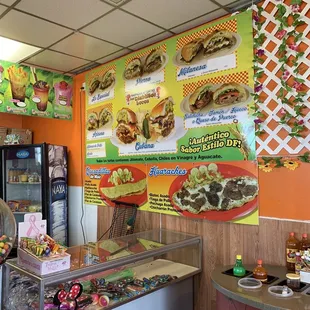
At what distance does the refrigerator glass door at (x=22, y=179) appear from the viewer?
432 centimetres

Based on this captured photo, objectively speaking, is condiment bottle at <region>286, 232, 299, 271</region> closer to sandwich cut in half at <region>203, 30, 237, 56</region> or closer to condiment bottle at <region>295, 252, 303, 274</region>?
condiment bottle at <region>295, 252, 303, 274</region>

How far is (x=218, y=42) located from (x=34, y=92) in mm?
2431

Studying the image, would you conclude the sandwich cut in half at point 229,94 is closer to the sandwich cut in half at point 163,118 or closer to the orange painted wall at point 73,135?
the sandwich cut in half at point 163,118

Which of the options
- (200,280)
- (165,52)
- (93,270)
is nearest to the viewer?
(93,270)

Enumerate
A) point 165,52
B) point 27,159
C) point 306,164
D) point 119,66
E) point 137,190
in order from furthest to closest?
point 27,159, point 119,66, point 137,190, point 165,52, point 306,164

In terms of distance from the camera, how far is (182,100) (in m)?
3.04

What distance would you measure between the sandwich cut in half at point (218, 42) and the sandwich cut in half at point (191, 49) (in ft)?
0.19

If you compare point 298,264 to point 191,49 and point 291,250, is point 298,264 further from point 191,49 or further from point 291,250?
point 191,49

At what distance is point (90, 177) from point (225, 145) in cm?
209

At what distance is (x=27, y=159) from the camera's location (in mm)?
4633

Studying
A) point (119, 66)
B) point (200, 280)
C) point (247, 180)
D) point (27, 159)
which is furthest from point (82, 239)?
point (247, 180)

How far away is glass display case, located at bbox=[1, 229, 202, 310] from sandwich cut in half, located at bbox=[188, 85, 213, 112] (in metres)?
1.20

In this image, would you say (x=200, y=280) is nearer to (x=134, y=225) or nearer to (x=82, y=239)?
(x=134, y=225)

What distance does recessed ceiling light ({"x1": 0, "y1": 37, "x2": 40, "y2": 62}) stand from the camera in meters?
3.37
